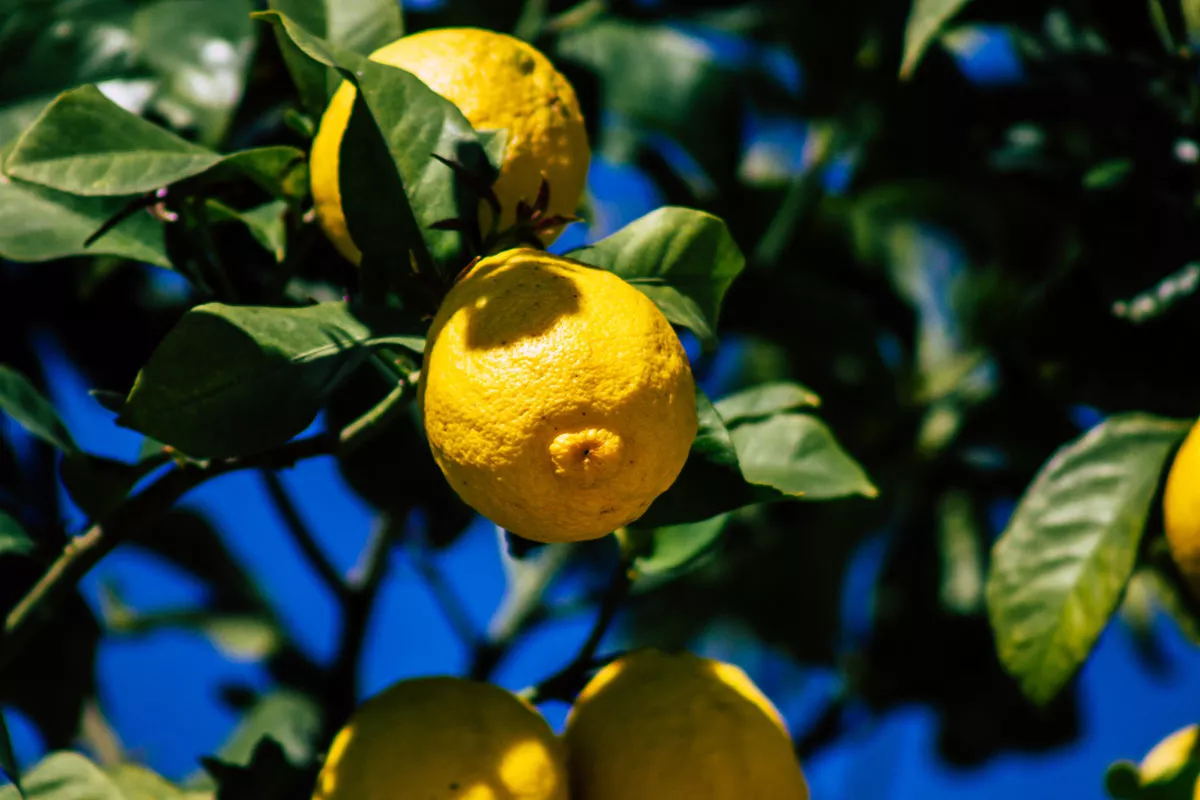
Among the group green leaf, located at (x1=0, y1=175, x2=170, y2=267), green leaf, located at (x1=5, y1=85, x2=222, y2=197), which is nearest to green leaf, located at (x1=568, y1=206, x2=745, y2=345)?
green leaf, located at (x1=5, y1=85, x2=222, y2=197)

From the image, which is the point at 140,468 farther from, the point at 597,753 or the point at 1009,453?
the point at 1009,453

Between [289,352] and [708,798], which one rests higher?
[289,352]

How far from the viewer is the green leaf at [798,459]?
3.47ft

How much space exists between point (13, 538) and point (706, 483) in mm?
584

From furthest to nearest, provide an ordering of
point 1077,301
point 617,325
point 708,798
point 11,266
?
point 11,266
point 1077,301
point 708,798
point 617,325

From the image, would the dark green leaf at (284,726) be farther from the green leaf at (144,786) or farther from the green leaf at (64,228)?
the green leaf at (64,228)

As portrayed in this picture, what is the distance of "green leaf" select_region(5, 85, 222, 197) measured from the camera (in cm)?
81

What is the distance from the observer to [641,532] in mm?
1105

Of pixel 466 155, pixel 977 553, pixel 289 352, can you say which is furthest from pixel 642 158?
pixel 289 352

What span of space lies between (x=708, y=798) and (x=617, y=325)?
16.4 inches

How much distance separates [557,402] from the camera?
0.72 metres

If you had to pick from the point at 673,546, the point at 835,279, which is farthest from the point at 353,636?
the point at 835,279

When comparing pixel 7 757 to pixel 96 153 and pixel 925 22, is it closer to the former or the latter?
pixel 96 153

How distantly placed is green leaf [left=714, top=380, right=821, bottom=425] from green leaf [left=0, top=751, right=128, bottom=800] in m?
0.63
